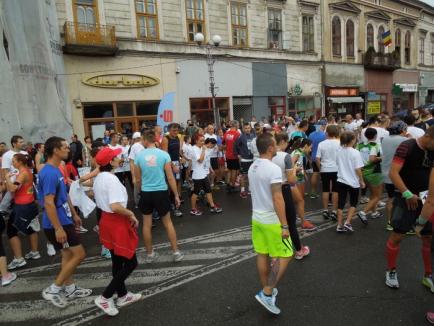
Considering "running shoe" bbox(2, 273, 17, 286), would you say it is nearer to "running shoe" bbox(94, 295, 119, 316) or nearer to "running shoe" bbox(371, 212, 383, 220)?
"running shoe" bbox(94, 295, 119, 316)

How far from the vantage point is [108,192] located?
354 cm

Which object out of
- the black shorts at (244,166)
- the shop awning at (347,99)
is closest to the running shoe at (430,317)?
the black shorts at (244,166)

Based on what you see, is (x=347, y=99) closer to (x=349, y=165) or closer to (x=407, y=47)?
(x=407, y=47)

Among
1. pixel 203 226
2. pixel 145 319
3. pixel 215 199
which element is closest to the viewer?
pixel 145 319

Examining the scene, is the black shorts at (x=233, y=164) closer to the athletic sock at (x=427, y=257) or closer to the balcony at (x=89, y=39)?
the athletic sock at (x=427, y=257)

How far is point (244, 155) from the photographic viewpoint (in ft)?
29.6

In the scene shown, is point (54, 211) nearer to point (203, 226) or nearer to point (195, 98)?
point (203, 226)

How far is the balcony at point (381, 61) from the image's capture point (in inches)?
1072

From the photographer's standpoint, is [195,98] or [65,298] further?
[195,98]

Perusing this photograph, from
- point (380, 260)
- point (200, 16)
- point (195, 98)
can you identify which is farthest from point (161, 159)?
point (200, 16)

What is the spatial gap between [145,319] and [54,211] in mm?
1460

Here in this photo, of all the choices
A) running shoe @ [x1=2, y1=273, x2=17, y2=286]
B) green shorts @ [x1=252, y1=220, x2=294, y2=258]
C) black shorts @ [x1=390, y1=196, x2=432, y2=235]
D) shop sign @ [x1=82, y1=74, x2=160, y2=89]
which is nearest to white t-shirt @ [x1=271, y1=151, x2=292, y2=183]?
green shorts @ [x1=252, y1=220, x2=294, y2=258]

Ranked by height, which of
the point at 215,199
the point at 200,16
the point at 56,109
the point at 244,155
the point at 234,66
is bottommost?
the point at 215,199

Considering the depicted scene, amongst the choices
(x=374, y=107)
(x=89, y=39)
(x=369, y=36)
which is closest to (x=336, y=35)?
(x=369, y=36)
